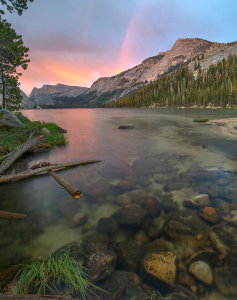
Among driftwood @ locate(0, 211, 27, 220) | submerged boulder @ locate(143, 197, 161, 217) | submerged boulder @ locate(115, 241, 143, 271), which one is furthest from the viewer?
submerged boulder @ locate(143, 197, 161, 217)

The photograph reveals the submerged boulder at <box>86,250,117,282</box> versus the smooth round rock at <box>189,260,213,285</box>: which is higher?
the submerged boulder at <box>86,250,117,282</box>

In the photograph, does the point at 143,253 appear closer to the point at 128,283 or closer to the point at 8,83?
the point at 128,283

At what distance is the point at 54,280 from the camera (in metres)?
3.00

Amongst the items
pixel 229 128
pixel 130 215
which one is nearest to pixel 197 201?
pixel 130 215

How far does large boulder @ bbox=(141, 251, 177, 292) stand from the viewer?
10.2 ft

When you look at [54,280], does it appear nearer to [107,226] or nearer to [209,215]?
[107,226]

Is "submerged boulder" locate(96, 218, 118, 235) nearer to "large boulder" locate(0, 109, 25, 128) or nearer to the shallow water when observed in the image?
the shallow water

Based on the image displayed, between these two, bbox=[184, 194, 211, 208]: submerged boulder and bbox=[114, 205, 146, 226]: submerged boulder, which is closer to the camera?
bbox=[114, 205, 146, 226]: submerged boulder

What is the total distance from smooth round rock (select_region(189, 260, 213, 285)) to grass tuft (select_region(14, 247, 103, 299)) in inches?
81.6

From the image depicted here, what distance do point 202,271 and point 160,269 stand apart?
0.92 m

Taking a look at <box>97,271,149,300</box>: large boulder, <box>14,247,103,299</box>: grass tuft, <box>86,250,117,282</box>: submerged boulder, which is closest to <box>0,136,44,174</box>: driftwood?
<box>14,247,103,299</box>: grass tuft

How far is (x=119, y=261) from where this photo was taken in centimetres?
362

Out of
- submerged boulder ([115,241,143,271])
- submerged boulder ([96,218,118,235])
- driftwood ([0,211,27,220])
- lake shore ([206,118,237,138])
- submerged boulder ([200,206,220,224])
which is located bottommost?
submerged boulder ([96,218,118,235])

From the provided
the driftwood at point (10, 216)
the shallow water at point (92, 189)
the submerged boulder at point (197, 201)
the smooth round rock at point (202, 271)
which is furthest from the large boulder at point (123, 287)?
the driftwood at point (10, 216)
